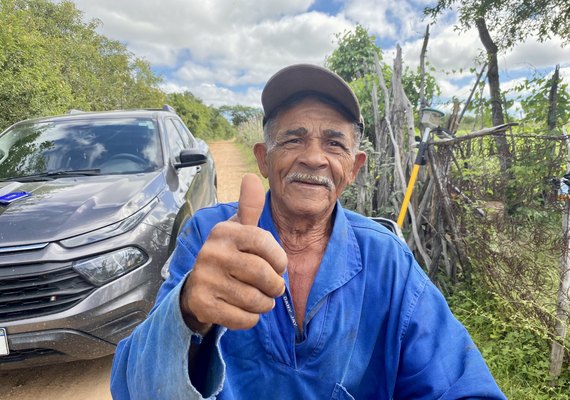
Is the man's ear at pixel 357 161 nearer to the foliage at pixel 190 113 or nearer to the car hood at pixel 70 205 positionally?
the car hood at pixel 70 205

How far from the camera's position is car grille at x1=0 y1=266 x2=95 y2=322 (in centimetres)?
184

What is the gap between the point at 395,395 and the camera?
116cm

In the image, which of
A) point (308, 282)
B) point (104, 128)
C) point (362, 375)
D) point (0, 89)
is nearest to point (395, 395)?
point (362, 375)

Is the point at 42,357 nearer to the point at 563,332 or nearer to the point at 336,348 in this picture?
the point at 336,348

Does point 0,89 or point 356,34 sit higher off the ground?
point 356,34

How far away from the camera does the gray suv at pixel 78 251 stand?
1.86m

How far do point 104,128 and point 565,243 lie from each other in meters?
3.72

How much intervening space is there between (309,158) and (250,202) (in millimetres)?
593

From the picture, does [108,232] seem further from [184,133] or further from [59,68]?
[59,68]

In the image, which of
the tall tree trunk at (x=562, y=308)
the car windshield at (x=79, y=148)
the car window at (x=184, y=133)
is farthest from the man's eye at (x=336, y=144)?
the car window at (x=184, y=133)

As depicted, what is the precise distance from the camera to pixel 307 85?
1.31 m

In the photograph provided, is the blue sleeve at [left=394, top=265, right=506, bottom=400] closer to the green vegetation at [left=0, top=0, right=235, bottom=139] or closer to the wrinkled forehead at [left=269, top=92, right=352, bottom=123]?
the wrinkled forehead at [left=269, top=92, right=352, bottom=123]

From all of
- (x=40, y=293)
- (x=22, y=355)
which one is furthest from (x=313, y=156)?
(x=22, y=355)

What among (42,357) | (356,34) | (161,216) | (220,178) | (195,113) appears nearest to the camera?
(42,357)
